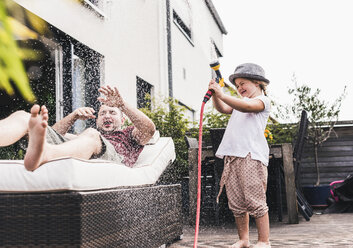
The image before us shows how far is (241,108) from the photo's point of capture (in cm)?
226

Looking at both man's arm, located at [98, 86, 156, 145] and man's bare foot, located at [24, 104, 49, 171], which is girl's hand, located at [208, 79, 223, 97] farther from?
man's bare foot, located at [24, 104, 49, 171]

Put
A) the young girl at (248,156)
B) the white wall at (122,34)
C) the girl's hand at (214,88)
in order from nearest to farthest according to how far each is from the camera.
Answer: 1. the girl's hand at (214,88)
2. the young girl at (248,156)
3. the white wall at (122,34)

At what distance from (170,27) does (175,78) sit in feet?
3.58

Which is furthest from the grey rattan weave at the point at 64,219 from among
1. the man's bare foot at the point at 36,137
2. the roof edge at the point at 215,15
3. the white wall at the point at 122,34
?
the roof edge at the point at 215,15

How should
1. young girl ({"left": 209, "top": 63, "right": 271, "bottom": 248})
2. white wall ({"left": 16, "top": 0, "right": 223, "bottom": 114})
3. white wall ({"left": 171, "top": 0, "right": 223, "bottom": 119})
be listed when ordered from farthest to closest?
1. white wall ({"left": 171, "top": 0, "right": 223, "bottom": 119})
2. white wall ({"left": 16, "top": 0, "right": 223, "bottom": 114})
3. young girl ({"left": 209, "top": 63, "right": 271, "bottom": 248})

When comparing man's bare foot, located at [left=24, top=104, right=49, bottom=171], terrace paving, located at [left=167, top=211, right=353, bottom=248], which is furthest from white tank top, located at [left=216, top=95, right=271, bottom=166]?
man's bare foot, located at [left=24, top=104, right=49, bottom=171]

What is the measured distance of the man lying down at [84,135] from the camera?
1.40 metres

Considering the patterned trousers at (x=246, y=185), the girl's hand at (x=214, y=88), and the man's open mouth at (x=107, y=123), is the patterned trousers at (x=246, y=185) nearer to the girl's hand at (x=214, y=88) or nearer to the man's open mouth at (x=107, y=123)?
the girl's hand at (x=214, y=88)

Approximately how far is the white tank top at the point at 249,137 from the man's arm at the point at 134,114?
18.3 inches

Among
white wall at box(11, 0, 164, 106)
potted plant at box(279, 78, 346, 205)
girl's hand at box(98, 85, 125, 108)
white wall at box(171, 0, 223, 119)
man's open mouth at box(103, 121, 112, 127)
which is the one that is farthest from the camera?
white wall at box(171, 0, 223, 119)

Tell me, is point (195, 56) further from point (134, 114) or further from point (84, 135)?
point (84, 135)

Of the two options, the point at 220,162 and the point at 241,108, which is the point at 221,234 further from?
the point at 241,108

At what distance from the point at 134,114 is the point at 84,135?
44 centimetres

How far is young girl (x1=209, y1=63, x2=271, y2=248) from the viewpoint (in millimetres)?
2332
